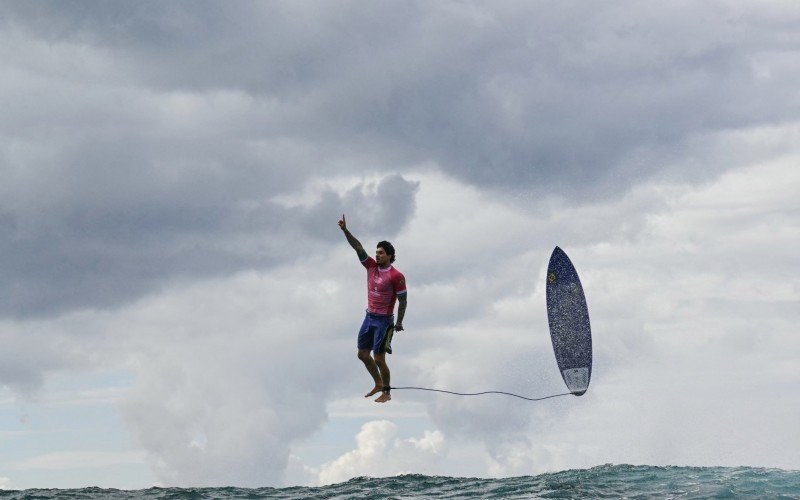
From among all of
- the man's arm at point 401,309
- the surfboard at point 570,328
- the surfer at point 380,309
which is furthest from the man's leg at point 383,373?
the surfboard at point 570,328

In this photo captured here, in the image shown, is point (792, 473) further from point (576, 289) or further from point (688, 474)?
point (576, 289)

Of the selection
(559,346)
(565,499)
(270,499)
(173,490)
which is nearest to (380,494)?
(270,499)

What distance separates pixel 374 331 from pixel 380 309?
0.57 meters

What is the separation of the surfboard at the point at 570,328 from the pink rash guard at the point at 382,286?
653cm

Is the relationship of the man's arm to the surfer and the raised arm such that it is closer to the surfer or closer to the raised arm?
the surfer

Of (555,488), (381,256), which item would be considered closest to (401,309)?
(381,256)

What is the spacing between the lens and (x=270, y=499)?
17562 mm

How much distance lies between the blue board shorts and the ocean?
3.17 metres

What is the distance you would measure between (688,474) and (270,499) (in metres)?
9.66

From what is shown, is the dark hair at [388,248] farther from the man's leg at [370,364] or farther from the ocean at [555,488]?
the ocean at [555,488]

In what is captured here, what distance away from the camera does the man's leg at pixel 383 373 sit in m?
20.4

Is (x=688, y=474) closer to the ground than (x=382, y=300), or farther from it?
closer to the ground

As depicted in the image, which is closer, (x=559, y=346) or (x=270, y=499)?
(x=270, y=499)

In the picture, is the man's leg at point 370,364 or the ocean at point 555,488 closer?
the ocean at point 555,488
